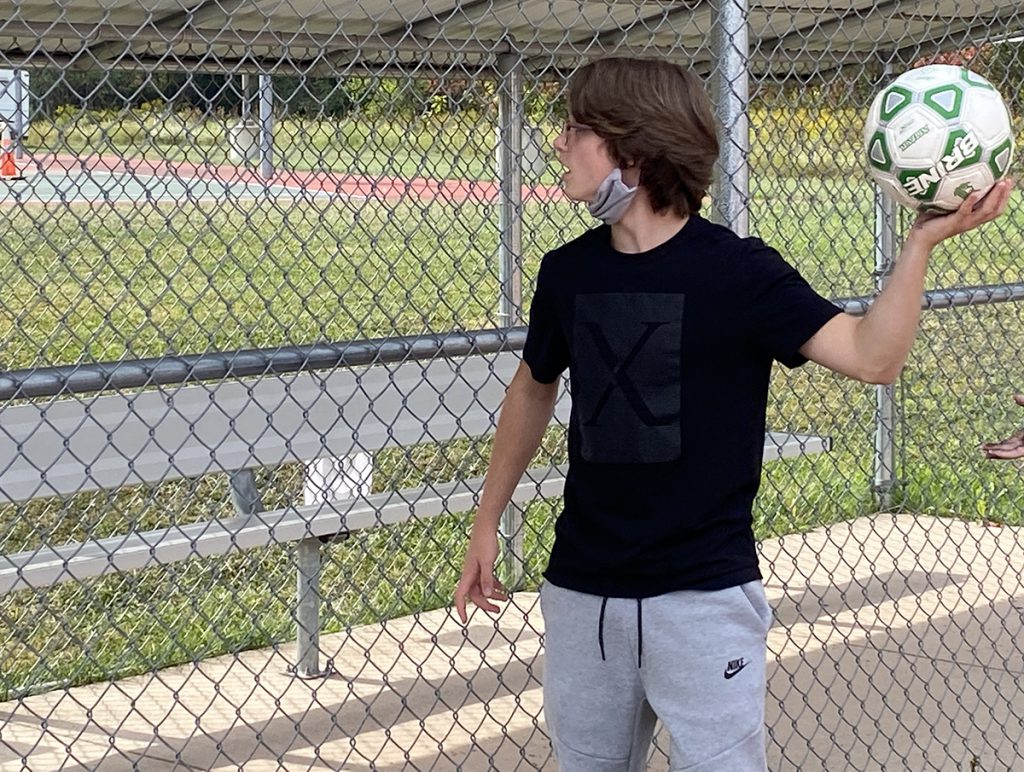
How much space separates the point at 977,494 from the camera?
271 inches

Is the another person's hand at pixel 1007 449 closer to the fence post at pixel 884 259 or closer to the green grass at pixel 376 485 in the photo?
the green grass at pixel 376 485

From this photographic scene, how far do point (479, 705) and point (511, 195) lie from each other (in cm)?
182

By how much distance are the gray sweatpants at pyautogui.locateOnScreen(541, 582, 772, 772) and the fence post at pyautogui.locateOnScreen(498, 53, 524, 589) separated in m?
2.74

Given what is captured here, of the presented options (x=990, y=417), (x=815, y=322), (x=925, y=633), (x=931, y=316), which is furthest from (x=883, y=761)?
(x=931, y=316)

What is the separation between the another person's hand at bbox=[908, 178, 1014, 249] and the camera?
6.84 feet

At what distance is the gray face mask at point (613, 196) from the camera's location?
7.48 ft

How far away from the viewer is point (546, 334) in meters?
2.46

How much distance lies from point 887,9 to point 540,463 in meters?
2.89

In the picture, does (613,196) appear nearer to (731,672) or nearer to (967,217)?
(967,217)

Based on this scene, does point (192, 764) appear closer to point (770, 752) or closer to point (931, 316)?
point (770, 752)

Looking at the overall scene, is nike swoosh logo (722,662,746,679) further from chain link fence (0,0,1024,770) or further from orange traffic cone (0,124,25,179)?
orange traffic cone (0,124,25,179)

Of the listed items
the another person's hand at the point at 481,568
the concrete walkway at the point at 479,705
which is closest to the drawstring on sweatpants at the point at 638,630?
the another person's hand at the point at 481,568

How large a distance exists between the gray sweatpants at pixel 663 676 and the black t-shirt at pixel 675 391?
0.14ft

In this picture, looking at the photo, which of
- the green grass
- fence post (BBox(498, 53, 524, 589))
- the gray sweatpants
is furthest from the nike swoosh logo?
fence post (BBox(498, 53, 524, 589))
